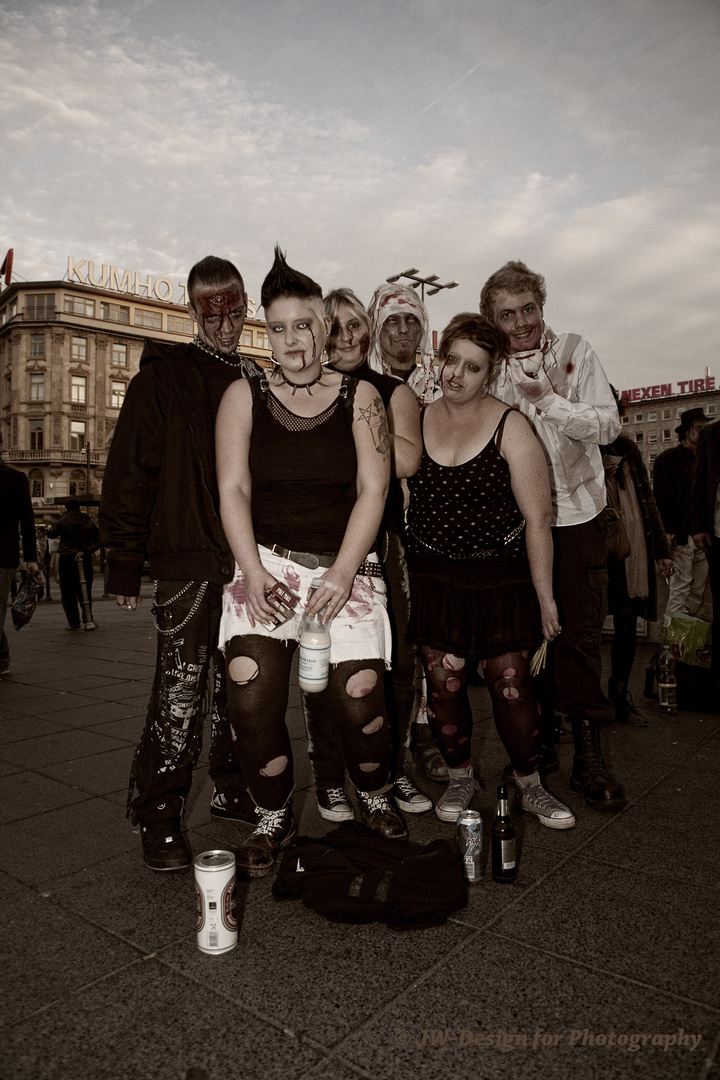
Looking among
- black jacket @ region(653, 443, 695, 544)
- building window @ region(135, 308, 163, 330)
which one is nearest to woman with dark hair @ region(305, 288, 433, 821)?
black jacket @ region(653, 443, 695, 544)

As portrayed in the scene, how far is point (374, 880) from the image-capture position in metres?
2.31

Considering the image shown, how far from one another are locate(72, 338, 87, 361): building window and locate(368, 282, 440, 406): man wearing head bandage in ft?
179

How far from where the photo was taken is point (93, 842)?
9.66ft

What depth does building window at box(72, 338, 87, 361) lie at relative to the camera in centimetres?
5269

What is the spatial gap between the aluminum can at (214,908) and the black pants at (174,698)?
0.66m

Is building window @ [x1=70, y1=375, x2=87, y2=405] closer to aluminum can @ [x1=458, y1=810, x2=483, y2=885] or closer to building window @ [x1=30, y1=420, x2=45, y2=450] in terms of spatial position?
building window @ [x1=30, y1=420, x2=45, y2=450]

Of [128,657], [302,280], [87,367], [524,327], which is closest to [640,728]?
[524,327]

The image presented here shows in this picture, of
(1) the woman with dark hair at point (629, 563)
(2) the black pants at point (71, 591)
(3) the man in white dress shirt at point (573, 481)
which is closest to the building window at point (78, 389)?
(2) the black pants at point (71, 591)

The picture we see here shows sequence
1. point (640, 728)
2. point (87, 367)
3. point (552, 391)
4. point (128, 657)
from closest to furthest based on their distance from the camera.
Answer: point (552, 391), point (640, 728), point (128, 657), point (87, 367)

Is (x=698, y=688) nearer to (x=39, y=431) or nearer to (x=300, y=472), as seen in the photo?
(x=300, y=472)

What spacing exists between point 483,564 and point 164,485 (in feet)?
4.46

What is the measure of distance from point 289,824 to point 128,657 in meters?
5.70

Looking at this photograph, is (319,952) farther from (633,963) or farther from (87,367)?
(87,367)

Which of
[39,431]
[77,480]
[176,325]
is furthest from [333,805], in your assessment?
[176,325]
